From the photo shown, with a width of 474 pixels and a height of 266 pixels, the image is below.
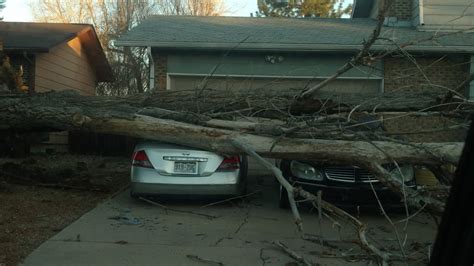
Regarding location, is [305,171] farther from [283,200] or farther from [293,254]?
[293,254]

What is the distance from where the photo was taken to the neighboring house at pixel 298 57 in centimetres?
1323

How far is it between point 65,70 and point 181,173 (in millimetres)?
12315

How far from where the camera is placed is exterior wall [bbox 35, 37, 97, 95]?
17.7 meters

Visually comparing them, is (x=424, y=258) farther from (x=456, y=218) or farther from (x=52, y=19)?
(x=52, y=19)

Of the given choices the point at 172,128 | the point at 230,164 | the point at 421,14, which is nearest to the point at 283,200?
the point at 230,164

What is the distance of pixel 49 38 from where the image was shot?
59.0 ft

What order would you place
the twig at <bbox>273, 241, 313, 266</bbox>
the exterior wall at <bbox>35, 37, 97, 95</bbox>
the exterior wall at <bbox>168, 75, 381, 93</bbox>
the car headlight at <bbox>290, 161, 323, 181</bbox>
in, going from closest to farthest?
the twig at <bbox>273, 241, 313, 266</bbox>
the car headlight at <bbox>290, 161, 323, 181</bbox>
the exterior wall at <bbox>168, 75, 381, 93</bbox>
the exterior wall at <bbox>35, 37, 97, 95</bbox>

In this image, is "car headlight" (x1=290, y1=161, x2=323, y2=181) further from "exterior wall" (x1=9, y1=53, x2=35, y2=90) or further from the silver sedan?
"exterior wall" (x1=9, y1=53, x2=35, y2=90)

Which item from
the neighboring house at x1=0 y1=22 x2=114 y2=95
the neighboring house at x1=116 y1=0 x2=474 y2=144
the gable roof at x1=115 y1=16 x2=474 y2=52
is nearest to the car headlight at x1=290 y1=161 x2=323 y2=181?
the gable roof at x1=115 y1=16 x2=474 y2=52

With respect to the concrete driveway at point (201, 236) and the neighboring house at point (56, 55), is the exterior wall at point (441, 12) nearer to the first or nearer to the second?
the concrete driveway at point (201, 236)

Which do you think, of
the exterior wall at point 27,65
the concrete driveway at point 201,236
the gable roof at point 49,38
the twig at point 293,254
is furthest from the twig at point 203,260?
the exterior wall at point 27,65

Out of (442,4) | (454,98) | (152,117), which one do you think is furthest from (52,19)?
(454,98)

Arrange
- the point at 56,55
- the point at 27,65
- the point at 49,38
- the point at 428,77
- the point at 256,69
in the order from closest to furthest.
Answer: the point at 428,77, the point at 256,69, the point at 27,65, the point at 49,38, the point at 56,55

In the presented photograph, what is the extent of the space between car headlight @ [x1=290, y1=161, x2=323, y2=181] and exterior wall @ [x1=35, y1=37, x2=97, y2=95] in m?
10.8
